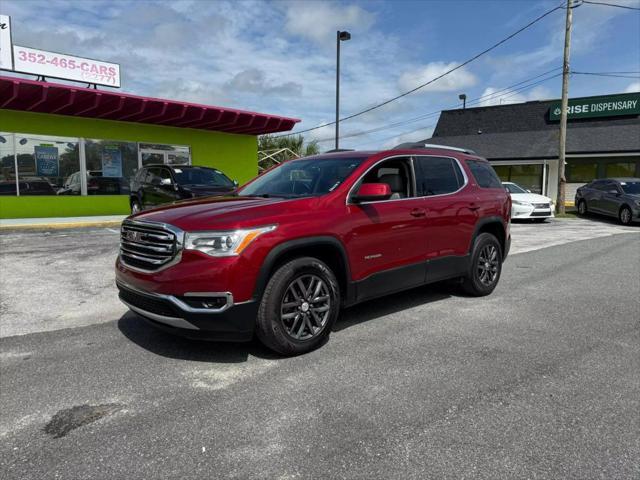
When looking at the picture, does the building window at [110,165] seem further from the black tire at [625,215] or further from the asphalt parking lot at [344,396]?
the black tire at [625,215]

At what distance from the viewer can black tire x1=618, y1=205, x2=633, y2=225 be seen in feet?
54.6

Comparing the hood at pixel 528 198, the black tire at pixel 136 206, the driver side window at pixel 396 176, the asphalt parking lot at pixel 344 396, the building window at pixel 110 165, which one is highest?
the building window at pixel 110 165

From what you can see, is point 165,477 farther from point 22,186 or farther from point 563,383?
point 22,186

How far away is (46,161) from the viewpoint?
50.1 feet

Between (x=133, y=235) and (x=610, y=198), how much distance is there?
61.4ft

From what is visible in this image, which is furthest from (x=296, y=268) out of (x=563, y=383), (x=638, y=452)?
(x=638, y=452)

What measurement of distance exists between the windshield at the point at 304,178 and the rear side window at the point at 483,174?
81.9 inches

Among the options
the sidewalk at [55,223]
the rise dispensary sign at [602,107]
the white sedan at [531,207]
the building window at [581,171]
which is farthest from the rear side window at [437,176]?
the building window at [581,171]

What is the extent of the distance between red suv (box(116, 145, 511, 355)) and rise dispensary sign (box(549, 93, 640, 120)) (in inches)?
987

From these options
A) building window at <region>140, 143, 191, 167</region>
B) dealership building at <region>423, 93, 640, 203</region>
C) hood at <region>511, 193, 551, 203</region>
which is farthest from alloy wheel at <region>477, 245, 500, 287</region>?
dealership building at <region>423, 93, 640, 203</region>

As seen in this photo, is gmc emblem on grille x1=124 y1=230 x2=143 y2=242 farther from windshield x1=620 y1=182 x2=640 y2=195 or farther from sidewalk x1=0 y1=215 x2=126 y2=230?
windshield x1=620 y1=182 x2=640 y2=195

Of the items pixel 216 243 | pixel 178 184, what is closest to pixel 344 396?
pixel 216 243

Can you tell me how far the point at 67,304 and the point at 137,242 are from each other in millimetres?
2438

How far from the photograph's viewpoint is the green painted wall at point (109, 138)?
1475cm
